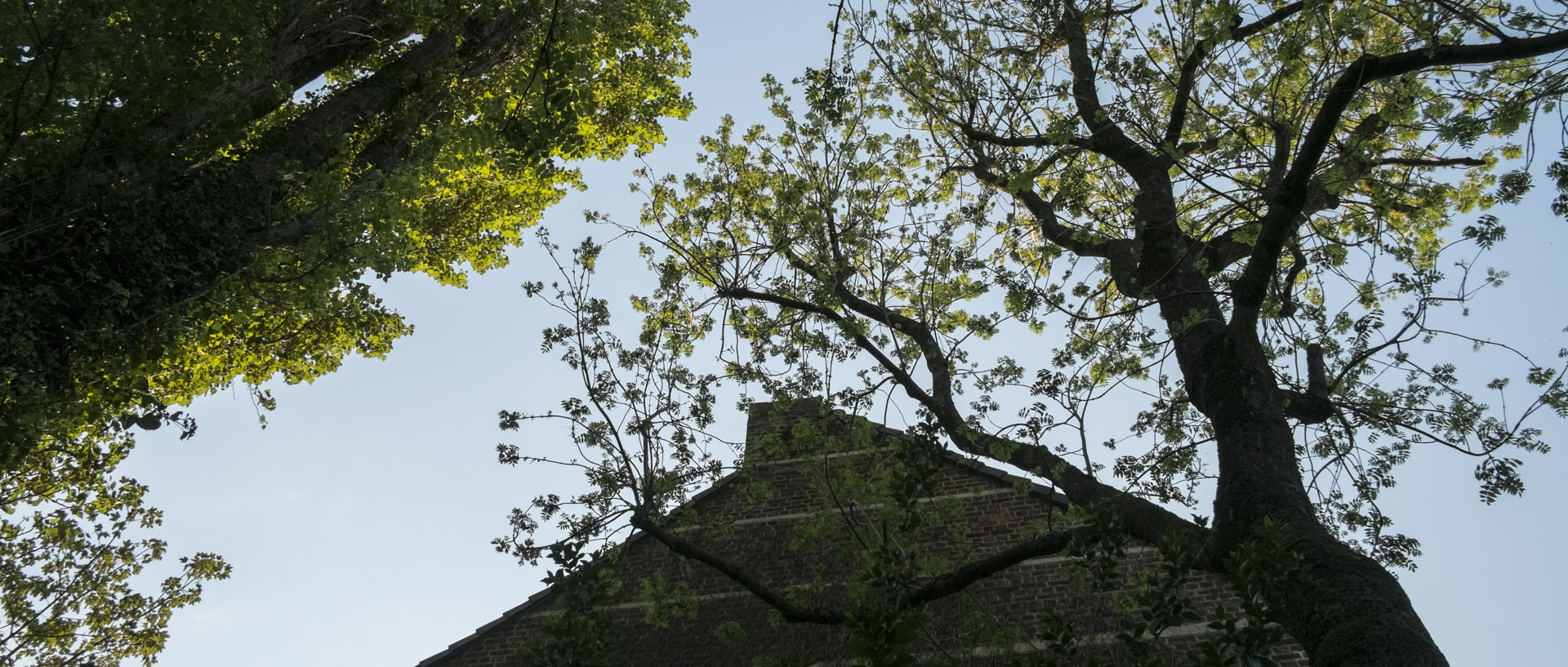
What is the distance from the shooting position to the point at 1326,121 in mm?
5543

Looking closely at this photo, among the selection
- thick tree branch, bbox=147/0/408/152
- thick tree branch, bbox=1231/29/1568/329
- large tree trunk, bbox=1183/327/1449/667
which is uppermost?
thick tree branch, bbox=147/0/408/152

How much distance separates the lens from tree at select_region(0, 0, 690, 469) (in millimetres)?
7438

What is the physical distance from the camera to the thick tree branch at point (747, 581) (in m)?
6.92

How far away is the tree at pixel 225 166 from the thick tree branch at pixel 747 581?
3.24 metres

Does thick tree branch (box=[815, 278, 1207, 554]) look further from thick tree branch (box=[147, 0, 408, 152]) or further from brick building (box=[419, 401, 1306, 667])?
thick tree branch (box=[147, 0, 408, 152])

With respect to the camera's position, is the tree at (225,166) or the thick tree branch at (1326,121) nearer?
the thick tree branch at (1326,121)

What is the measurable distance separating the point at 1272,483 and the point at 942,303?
4560mm

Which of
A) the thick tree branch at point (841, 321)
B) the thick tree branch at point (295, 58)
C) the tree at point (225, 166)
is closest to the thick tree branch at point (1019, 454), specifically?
the thick tree branch at point (841, 321)

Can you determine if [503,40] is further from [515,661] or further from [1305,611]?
[1305,611]

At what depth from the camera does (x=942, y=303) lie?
9.98 m

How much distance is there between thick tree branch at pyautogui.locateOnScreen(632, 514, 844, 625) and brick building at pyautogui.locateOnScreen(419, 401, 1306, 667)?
1.75 feet

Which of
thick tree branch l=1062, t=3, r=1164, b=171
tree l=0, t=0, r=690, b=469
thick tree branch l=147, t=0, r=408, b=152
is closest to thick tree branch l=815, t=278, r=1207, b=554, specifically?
thick tree branch l=1062, t=3, r=1164, b=171

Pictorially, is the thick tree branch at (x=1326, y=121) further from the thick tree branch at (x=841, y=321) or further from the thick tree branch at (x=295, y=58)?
the thick tree branch at (x=295, y=58)

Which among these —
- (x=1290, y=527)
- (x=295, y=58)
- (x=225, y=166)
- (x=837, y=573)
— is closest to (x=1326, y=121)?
(x=1290, y=527)
